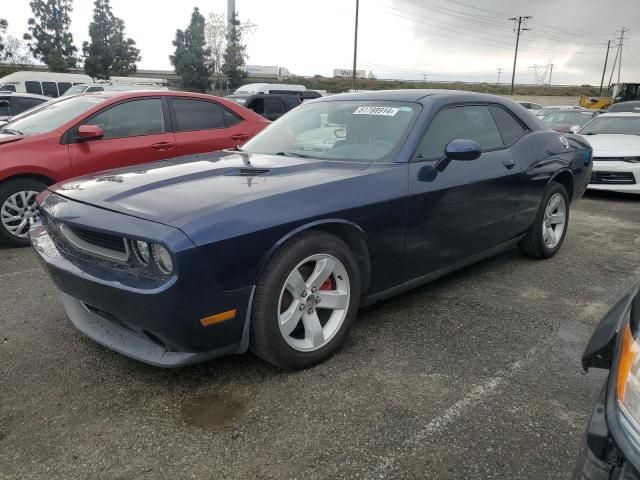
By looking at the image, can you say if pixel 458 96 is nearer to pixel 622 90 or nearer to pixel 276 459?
pixel 276 459

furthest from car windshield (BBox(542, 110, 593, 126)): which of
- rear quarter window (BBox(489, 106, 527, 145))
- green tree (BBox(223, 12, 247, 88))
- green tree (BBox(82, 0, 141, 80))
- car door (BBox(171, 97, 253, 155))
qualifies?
green tree (BBox(82, 0, 141, 80))

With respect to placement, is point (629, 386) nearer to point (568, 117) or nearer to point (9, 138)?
point (9, 138)

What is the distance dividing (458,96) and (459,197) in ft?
2.78

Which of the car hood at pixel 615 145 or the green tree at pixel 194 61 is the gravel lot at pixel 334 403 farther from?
the green tree at pixel 194 61

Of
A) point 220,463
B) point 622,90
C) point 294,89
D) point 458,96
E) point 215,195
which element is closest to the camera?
point 220,463

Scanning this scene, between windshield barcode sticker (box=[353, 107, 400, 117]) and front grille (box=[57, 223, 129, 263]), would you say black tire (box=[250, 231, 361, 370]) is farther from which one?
windshield barcode sticker (box=[353, 107, 400, 117])

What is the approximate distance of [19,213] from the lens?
16.4ft

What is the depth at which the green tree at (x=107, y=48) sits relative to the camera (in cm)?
5359

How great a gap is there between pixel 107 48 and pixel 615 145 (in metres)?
57.2

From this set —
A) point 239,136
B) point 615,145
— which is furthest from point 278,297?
point 615,145

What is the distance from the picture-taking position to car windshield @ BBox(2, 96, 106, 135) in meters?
5.27

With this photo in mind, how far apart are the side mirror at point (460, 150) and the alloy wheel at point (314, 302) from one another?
109cm

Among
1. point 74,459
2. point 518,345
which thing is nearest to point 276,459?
point 74,459

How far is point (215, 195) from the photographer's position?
8.35 ft
